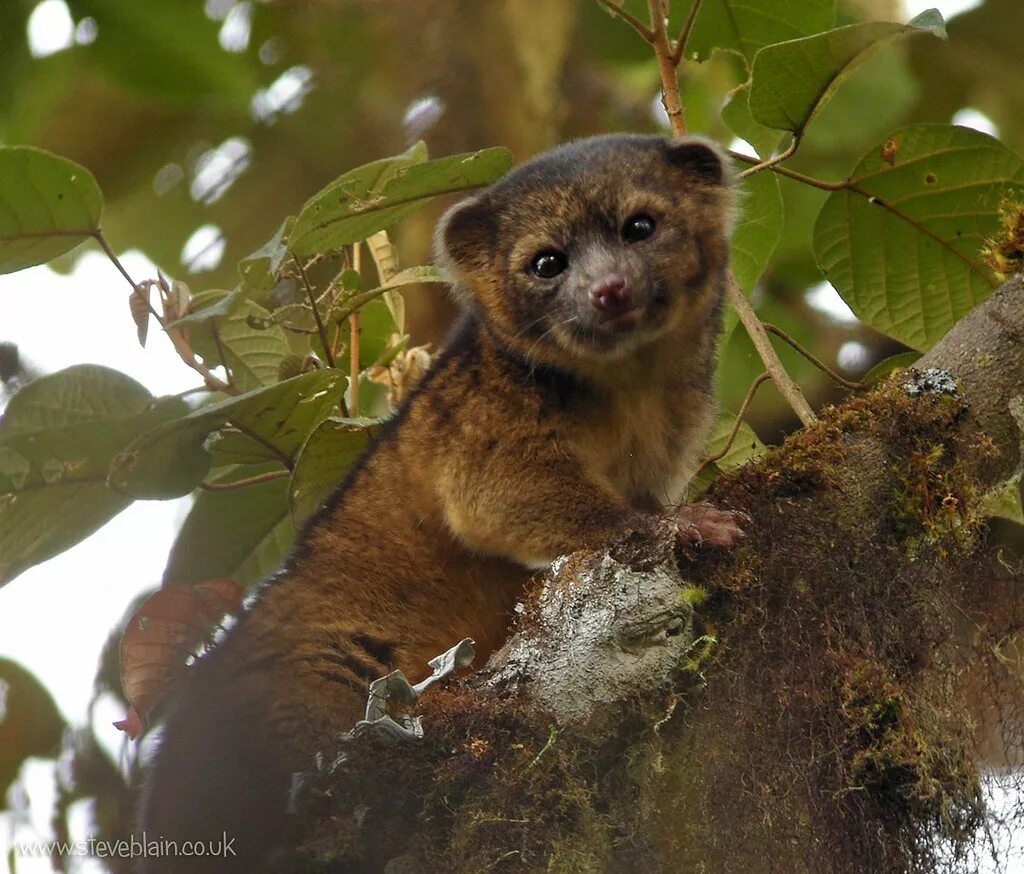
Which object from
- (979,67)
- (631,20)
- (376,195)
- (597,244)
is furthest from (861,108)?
(376,195)

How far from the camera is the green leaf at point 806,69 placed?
3.96 metres

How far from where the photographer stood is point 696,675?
3107 mm

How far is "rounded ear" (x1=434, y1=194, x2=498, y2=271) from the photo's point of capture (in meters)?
4.76

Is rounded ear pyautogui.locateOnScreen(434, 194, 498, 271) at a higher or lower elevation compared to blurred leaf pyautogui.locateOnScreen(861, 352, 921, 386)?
higher

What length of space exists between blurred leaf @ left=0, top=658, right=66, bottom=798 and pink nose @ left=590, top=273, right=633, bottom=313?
8.94ft

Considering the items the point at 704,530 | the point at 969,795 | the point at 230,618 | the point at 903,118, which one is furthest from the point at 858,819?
the point at 903,118

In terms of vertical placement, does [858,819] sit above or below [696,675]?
below

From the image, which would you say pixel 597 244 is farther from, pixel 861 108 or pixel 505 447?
pixel 861 108

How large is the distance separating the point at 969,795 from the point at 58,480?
2.93m

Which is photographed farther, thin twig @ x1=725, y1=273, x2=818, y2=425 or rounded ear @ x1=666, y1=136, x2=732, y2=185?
rounded ear @ x1=666, y1=136, x2=732, y2=185

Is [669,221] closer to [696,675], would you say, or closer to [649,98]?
[696,675]

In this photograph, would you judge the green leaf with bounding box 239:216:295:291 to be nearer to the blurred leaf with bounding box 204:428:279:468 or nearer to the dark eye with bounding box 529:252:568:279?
the blurred leaf with bounding box 204:428:279:468

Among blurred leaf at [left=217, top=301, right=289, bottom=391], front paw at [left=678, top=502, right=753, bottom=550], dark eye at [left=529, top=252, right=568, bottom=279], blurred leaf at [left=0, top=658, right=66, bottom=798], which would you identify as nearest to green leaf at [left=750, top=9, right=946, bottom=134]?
dark eye at [left=529, top=252, right=568, bottom=279]

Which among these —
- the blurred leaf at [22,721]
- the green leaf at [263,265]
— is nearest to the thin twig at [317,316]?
the green leaf at [263,265]
